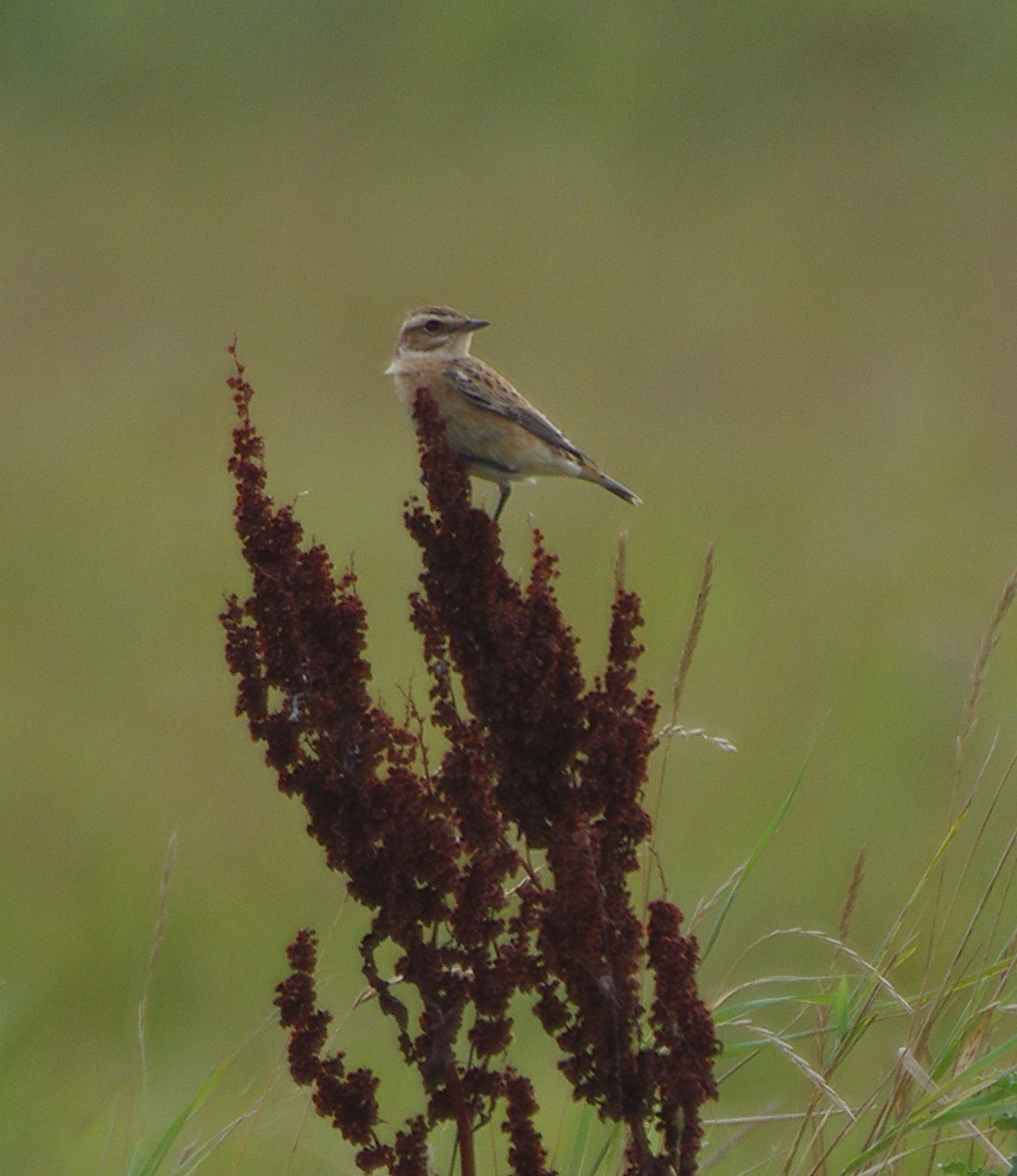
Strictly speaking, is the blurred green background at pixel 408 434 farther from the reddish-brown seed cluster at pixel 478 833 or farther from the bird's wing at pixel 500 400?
the bird's wing at pixel 500 400

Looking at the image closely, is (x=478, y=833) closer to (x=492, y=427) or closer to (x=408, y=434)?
(x=492, y=427)

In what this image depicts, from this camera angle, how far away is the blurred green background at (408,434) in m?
7.75

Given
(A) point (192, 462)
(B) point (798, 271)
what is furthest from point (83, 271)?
(B) point (798, 271)

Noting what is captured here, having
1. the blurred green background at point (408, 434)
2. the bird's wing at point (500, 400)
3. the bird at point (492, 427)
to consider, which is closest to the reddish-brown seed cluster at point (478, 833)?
the blurred green background at point (408, 434)

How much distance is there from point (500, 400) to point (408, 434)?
6751 millimetres

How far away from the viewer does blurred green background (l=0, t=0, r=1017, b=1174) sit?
7754 mm

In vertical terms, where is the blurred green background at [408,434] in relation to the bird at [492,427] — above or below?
above

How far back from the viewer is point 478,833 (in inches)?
140

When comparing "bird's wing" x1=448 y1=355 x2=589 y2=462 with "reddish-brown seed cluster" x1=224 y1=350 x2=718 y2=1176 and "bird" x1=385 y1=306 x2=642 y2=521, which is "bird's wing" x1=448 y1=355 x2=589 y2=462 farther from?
"reddish-brown seed cluster" x1=224 y1=350 x2=718 y2=1176

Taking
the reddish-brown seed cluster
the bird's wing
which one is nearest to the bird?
the bird's wing

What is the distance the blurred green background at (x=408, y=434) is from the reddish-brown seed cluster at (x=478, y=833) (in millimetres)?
506

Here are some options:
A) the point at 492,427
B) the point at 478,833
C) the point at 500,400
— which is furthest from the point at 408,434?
the point at 478,833

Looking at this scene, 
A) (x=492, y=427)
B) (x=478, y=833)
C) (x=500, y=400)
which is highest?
(x=500, y=400)

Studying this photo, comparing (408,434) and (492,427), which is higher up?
(408,434)
